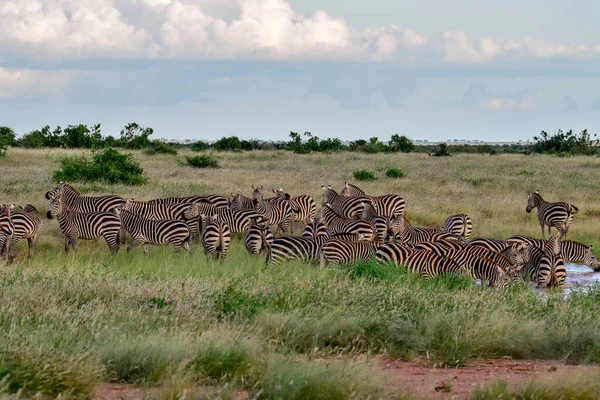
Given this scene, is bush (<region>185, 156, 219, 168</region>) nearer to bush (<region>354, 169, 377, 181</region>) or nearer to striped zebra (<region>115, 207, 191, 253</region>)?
bush (<region>354, 169, 377, 181</region>)

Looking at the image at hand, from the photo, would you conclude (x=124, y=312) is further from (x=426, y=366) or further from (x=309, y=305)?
(x=426, y=366)

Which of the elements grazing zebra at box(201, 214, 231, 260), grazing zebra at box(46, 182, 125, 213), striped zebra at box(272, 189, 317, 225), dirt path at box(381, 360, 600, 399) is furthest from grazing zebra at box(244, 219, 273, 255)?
dirt path at box(381, 360, 600, 399)

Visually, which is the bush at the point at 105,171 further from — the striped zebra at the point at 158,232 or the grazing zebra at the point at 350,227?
the striped zebra at the point at 158,232

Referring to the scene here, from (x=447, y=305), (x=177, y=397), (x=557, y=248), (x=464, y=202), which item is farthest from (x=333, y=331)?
(x=464, y=202)

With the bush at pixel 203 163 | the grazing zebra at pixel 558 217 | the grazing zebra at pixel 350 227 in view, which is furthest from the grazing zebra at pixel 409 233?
the bush at pixel 203 163

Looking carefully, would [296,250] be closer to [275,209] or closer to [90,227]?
[90,227]

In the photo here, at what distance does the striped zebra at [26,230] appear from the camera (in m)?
15.4

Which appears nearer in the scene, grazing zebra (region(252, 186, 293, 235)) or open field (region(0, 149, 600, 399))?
open field (region(0, 149, 600, 399))

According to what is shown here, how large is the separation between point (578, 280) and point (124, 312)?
34.6ft

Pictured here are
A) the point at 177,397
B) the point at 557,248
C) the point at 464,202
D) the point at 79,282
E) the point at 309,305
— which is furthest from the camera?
the point at 464,202

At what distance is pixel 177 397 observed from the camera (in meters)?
6.00

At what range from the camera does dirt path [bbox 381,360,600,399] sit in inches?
261

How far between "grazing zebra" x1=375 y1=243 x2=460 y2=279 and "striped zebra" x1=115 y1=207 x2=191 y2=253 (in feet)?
14.2

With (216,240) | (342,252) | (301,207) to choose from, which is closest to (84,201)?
(301,207)
